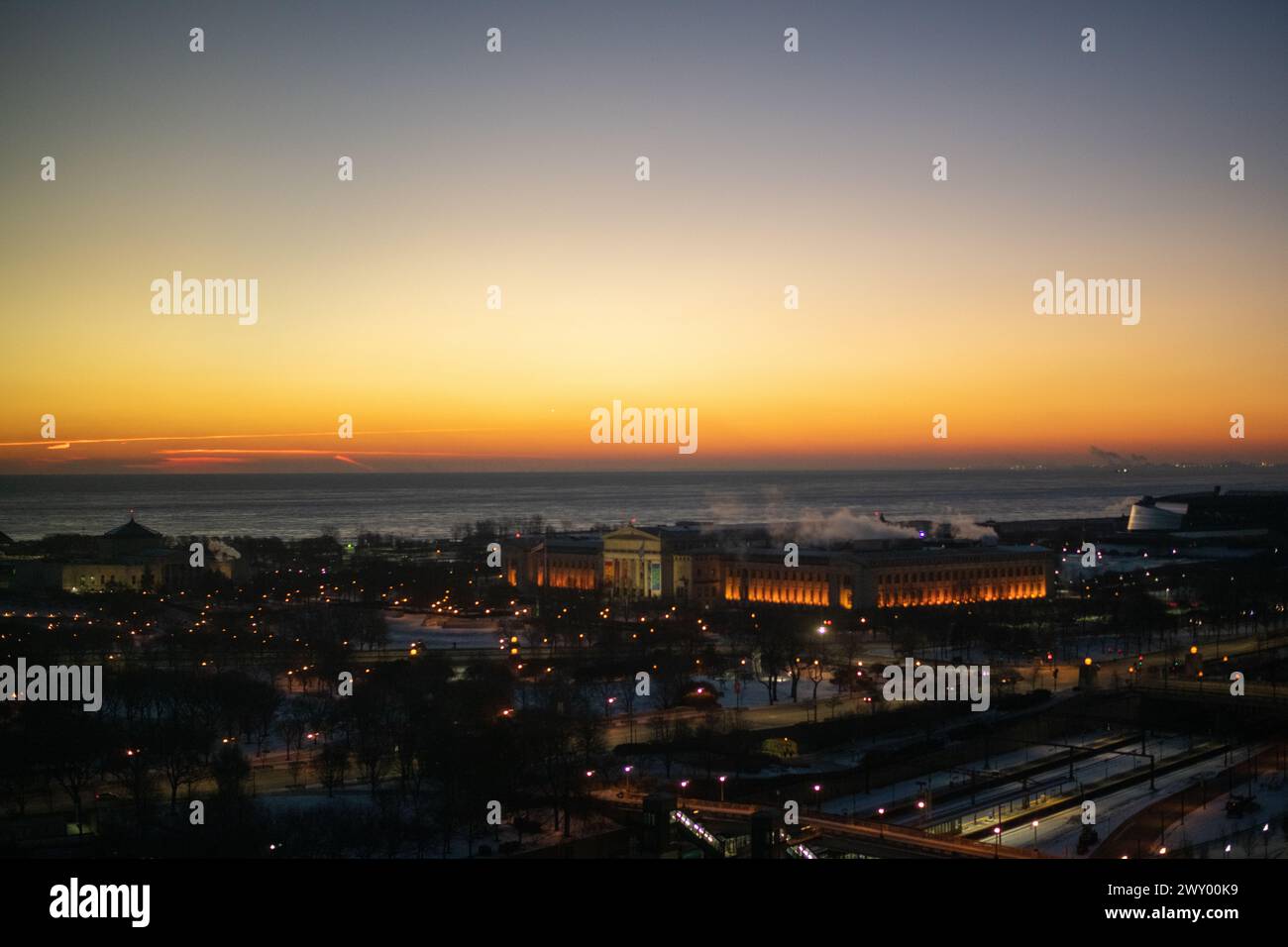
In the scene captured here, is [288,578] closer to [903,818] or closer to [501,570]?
[501,570]

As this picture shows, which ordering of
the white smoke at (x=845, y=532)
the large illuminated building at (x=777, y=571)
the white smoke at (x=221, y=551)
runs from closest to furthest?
the large illuminated building at (x=777, y=571) → the white smoke at (x=221, y=551) → the white smoke at (x=845, y=532)

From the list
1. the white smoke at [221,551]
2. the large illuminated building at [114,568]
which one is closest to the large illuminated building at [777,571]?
the large illuminated building at [114,568]

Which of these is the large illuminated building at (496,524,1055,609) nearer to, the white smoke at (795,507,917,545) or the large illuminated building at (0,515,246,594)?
the white smoke at (795,507,917,545)

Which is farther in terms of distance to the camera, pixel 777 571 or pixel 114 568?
pixel 114 568

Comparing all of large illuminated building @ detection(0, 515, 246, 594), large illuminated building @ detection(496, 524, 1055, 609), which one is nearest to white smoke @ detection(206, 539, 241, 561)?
large illuminated building @ detection(0, 515, 246, 594)

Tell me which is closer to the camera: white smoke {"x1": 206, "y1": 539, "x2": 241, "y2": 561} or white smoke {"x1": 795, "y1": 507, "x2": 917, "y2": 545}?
white smoke {"x1": 206, "y1": 539, "x2": 241, "y2": 561}

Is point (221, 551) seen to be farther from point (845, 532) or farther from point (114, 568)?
point (845, 532)

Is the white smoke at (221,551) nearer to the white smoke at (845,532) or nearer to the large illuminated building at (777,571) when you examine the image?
the large illuminated building at (777,571)

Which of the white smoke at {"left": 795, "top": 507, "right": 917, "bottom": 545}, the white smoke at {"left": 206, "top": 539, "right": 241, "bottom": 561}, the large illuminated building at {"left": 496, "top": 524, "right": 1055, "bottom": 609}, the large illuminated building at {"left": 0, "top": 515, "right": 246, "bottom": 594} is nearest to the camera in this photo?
the large illuminated building at {"left": 496, "top": 524, "right": 1055, "bottom": 609}

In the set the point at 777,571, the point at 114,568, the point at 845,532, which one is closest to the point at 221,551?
the point at 114,568
